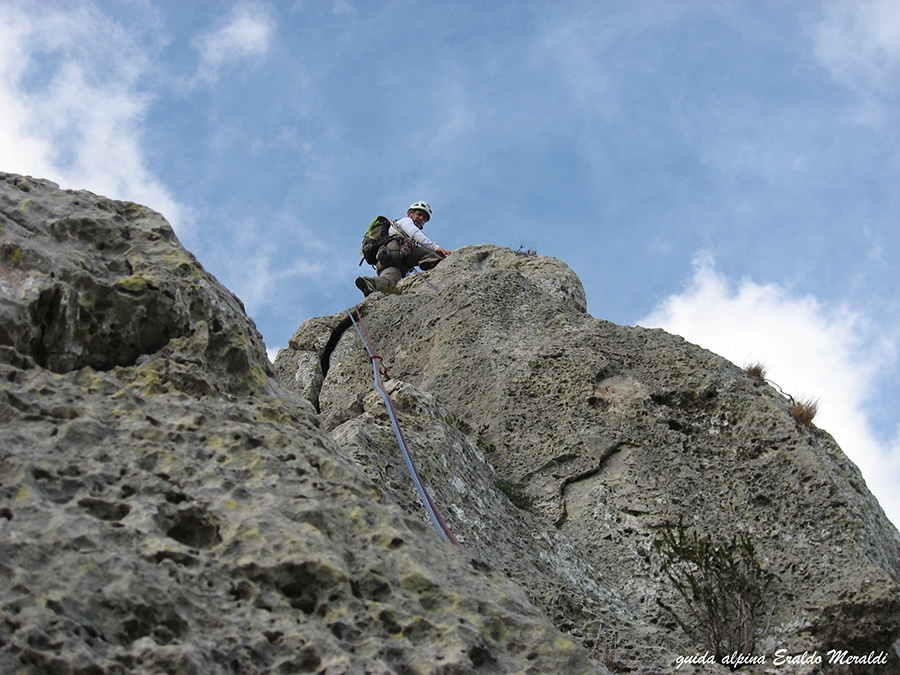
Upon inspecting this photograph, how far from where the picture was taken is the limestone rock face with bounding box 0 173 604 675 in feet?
10.2

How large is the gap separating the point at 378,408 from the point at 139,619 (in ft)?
13.3

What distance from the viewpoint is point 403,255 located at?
46.8 ft

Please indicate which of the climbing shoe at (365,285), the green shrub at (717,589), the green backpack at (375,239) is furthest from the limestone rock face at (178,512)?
the green backpack at (375,239)

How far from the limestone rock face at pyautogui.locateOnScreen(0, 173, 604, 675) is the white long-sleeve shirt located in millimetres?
9061

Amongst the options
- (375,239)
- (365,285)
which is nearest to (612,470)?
(365,285)

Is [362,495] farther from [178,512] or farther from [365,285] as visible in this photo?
[365,285]

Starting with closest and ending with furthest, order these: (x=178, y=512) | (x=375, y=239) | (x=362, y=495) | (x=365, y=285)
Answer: (x=178, y=512), (x=362, y=495), (x=365, y=285), (x=375, y=239)

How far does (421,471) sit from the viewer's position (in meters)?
6.44

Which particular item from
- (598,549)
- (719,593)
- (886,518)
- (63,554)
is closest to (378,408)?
(598,549)

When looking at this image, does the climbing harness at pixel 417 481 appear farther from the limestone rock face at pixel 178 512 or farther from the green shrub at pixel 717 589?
the green shrub at pixel 717 589

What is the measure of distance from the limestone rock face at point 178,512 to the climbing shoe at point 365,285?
328 inches

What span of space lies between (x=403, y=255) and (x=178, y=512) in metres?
10.8

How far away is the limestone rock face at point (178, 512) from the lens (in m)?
3.12

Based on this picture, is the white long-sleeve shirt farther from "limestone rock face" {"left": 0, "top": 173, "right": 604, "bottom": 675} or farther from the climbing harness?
"limestone rock face" {"left": 0, "top": 173, "right": 604, "bottom": 675}
